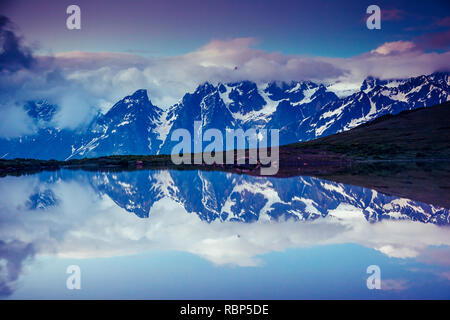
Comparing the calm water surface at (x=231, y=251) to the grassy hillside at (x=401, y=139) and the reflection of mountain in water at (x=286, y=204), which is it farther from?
the grassy hillside at (x=401, y=139)

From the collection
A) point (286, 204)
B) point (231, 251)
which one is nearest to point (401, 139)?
point (286, 204)

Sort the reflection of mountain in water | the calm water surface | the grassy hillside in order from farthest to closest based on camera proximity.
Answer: the grassy hillside, the reflection of mountain in water, the calm water surface

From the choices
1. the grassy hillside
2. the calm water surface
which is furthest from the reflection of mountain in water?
the grassy hillside

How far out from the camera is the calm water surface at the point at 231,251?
12.5 meters

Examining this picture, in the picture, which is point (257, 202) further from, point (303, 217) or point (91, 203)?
point (91, 203)

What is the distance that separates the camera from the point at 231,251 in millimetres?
16703

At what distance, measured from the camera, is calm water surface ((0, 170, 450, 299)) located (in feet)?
41.0

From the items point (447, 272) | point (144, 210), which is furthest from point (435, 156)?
point (447, 272)

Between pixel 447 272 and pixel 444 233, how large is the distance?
5902 millimetres

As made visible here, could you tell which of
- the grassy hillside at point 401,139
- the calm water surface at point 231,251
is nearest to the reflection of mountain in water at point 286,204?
the calm water surface at point 231,251

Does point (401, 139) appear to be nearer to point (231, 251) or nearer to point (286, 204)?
point (286, 204)

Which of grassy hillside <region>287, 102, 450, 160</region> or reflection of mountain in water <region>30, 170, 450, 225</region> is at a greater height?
grassy hillside <region>287, 102, 450, 160</region>

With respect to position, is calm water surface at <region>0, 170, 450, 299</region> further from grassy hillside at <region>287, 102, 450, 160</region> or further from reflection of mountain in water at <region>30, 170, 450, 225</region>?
grassy hillside at <region>287, 102, 450, 160</region>

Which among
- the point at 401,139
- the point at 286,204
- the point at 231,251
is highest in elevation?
the point at 401,139
